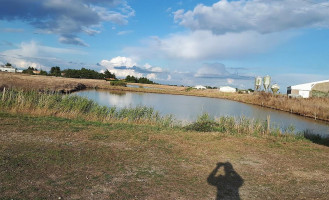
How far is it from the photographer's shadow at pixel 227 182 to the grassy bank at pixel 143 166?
0.9 inches

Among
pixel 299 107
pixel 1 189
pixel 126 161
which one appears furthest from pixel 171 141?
pixel 299 107

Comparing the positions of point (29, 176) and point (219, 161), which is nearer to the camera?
point (29, 176)

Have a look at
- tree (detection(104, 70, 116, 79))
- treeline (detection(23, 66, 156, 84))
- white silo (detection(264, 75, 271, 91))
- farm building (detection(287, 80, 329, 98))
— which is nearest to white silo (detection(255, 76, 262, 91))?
white silo (detection(264, 75, 271, 91))

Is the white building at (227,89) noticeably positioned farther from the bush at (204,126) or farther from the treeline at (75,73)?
the bush at (204,126)

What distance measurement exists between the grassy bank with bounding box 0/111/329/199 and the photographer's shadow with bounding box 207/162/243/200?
23 millimetres

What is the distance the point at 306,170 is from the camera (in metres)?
6.94

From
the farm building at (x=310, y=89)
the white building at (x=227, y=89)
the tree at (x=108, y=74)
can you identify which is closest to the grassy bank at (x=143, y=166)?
the farm building at (x=310, y=89)

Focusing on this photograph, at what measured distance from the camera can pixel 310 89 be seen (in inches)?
1848

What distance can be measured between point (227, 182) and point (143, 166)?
82.0 inches

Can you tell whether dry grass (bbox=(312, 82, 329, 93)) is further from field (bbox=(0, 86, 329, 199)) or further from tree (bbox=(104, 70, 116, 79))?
tree (bbox=(104, 70, 116, 79))

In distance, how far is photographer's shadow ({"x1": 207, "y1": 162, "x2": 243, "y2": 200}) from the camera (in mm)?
4878

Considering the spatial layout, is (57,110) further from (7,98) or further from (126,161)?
(126,161)

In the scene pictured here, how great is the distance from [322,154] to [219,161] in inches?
183

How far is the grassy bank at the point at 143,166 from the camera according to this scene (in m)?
4.69
